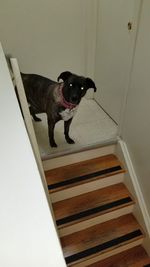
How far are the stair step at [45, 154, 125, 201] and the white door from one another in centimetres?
42

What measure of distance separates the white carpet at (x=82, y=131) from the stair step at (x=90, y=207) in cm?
41

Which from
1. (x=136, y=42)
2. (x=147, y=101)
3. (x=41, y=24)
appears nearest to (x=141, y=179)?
(x=147, y=101)

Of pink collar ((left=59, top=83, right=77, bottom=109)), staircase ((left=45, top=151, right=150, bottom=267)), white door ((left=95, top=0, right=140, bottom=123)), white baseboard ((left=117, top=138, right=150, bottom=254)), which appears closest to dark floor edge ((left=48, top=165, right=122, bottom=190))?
staircase ((left=45, top=151, right=150, bottom=267))

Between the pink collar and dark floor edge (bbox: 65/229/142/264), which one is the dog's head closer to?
the pink collar

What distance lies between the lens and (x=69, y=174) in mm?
1812

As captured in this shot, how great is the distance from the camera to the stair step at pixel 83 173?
1.75 metres

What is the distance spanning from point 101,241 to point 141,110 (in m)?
1.02

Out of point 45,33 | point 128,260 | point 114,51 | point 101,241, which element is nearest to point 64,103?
point 114,51

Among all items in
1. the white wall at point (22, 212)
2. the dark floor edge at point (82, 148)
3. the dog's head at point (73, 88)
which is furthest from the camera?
the dark floor edge at point (82, 148)

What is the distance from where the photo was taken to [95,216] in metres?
1.72

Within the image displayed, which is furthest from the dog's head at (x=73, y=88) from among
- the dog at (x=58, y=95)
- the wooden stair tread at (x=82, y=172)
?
the wooden stair tread at (x=82, y=172)

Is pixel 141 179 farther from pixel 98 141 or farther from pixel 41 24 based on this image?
pixel 41 24

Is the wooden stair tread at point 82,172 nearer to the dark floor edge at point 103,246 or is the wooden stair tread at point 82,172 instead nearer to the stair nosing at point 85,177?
the stair nosing at point 85,177

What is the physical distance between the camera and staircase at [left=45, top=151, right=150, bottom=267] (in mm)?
1663
